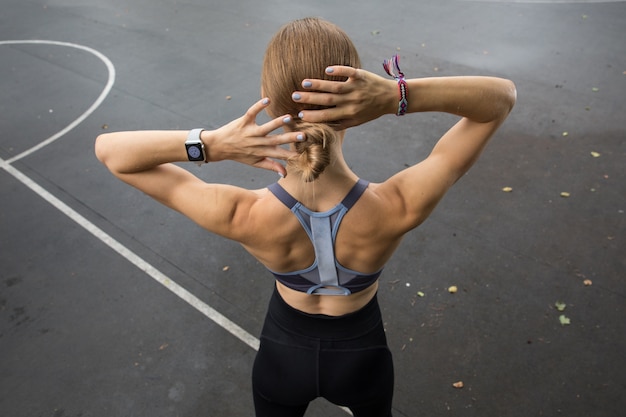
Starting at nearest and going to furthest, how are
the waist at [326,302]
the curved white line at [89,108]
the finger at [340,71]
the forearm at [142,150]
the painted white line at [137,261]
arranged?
the finger at [340,71]
the forearm at [142,150]
the waist at [326,302]
the painted white line at [137,261]
the curved white line at [89,108]

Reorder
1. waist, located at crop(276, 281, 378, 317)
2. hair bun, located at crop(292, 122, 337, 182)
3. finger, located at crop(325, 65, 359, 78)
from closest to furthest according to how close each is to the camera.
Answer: finger, located at crop(325, 65, 359, 78) < hair bun, located at crop(292, 122, 337, 182) < waist, located at crop(276, 281, 378, 317)

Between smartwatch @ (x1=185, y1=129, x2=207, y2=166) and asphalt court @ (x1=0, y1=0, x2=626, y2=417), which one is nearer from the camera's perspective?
smartwatch @ (x1=185, y1=129, x2=207, y2=166)

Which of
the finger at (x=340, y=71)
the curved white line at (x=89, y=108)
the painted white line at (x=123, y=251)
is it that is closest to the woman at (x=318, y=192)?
the finger at (x=340, y=71)

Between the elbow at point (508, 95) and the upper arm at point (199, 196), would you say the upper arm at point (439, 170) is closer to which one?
the elbow at point (508, 95)

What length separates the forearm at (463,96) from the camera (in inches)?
60.7

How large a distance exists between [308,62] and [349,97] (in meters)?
0.19

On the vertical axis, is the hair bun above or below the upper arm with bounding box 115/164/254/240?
above

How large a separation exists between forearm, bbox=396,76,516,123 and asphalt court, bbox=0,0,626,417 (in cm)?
247

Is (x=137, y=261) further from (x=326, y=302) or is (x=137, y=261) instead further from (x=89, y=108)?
(x=89, y=108)

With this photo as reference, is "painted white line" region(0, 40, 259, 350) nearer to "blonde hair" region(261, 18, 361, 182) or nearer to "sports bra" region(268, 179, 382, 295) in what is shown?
"sports bra" region(268, 179, 382, 295)

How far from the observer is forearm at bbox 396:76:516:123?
1.54 m

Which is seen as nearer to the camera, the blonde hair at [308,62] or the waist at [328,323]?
the blonde hair at [308,62]

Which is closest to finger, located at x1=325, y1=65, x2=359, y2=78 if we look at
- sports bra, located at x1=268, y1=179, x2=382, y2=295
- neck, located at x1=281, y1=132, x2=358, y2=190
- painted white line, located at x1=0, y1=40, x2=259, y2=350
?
neck, located at x1=281, y1=132, x2=358, y2=190

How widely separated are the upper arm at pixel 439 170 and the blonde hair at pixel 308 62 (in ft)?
1.13
